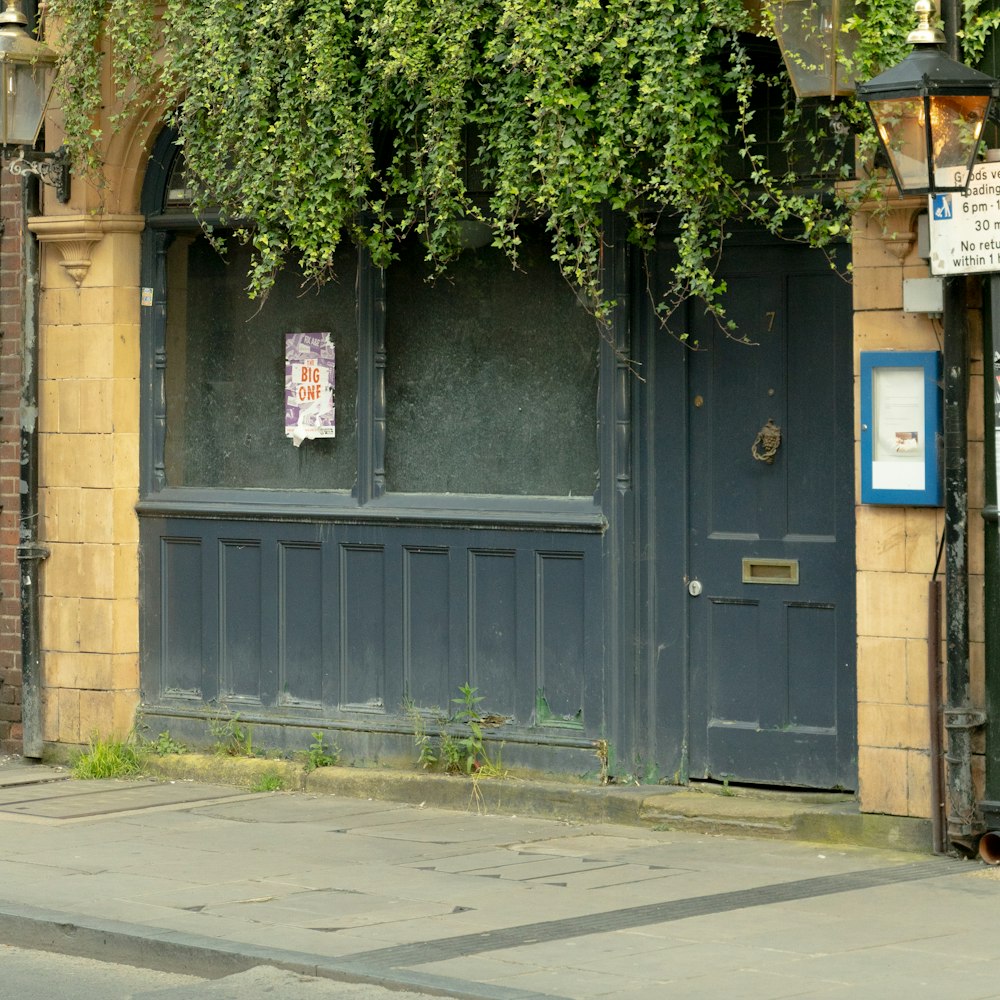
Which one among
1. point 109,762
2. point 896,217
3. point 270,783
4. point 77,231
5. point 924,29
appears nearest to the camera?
point 924,29

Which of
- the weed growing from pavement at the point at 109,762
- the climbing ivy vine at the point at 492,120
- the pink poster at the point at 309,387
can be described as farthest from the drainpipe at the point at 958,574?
the weed growing from pavement at the point at 109,762

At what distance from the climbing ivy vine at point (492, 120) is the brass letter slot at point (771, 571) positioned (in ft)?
4.10

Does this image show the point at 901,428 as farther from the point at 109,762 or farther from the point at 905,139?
the point at 109,762

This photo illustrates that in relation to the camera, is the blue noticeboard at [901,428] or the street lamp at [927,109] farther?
the blue noticeboard at [901,428]

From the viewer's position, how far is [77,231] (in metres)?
11.1

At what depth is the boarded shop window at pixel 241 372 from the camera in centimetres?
1070

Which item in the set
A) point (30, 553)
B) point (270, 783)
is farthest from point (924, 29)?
point (30, 553)

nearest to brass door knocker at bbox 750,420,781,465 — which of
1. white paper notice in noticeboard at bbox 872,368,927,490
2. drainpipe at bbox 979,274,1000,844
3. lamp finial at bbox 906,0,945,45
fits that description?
white paper notice in noticeboard at bbox 872,368,927,490

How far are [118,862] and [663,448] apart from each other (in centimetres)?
322

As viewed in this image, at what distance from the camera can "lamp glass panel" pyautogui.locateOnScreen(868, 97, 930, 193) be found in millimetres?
7750

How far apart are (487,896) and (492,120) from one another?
3.64 metres

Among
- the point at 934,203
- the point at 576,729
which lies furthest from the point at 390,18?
the point at 576,729

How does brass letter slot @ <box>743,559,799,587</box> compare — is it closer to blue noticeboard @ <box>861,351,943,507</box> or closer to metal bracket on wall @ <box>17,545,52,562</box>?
blue noticeboard @ <box>861,351,943,507</box>

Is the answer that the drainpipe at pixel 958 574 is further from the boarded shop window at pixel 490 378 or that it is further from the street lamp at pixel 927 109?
the boarded shop window at pixel 490 378
